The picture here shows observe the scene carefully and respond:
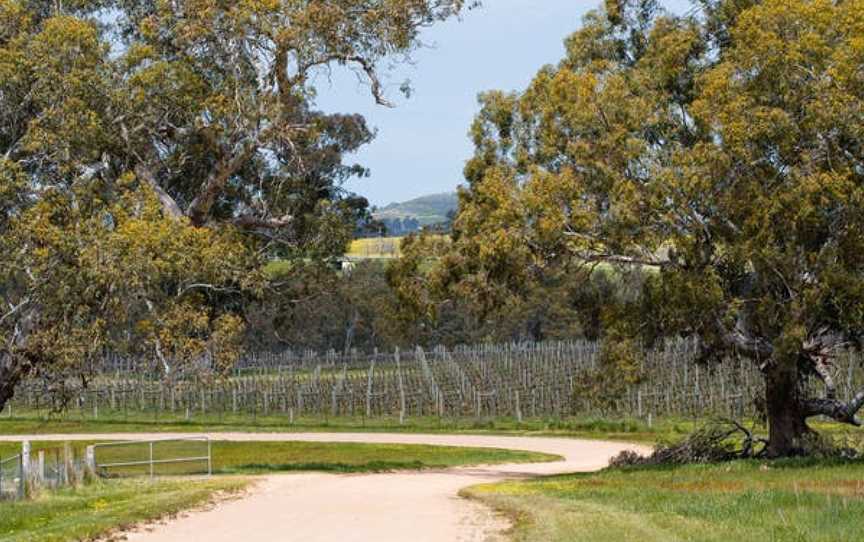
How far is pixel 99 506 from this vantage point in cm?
2216

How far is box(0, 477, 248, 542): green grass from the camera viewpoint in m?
18.0

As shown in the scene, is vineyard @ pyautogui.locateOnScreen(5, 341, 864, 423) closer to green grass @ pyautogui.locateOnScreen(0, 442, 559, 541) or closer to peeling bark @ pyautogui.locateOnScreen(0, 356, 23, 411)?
green grass @ pyautogui.locateOnScreen(0, 442, 559, 541)

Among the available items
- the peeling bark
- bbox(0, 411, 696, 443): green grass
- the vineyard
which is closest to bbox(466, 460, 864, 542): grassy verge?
the peeling bark

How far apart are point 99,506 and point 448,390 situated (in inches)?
1567

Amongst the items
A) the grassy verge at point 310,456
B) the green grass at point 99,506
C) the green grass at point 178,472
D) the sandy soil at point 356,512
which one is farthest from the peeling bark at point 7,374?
the sandy soil at point 356,512

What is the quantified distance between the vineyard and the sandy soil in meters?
19.8

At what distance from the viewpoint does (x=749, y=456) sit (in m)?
29.0

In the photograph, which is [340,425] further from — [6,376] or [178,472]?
[6,376]

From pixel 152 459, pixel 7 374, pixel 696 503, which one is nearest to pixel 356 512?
pixel 696 503

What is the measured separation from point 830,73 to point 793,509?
445 inches

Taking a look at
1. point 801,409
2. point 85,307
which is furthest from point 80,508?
point 801,409

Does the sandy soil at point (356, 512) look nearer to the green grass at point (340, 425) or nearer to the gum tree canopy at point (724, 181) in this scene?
the gum tree canopy at point (724, 181)

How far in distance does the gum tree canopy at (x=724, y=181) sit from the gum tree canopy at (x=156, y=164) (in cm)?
643

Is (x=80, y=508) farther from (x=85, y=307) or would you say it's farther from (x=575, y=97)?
(x=575, y=97)
